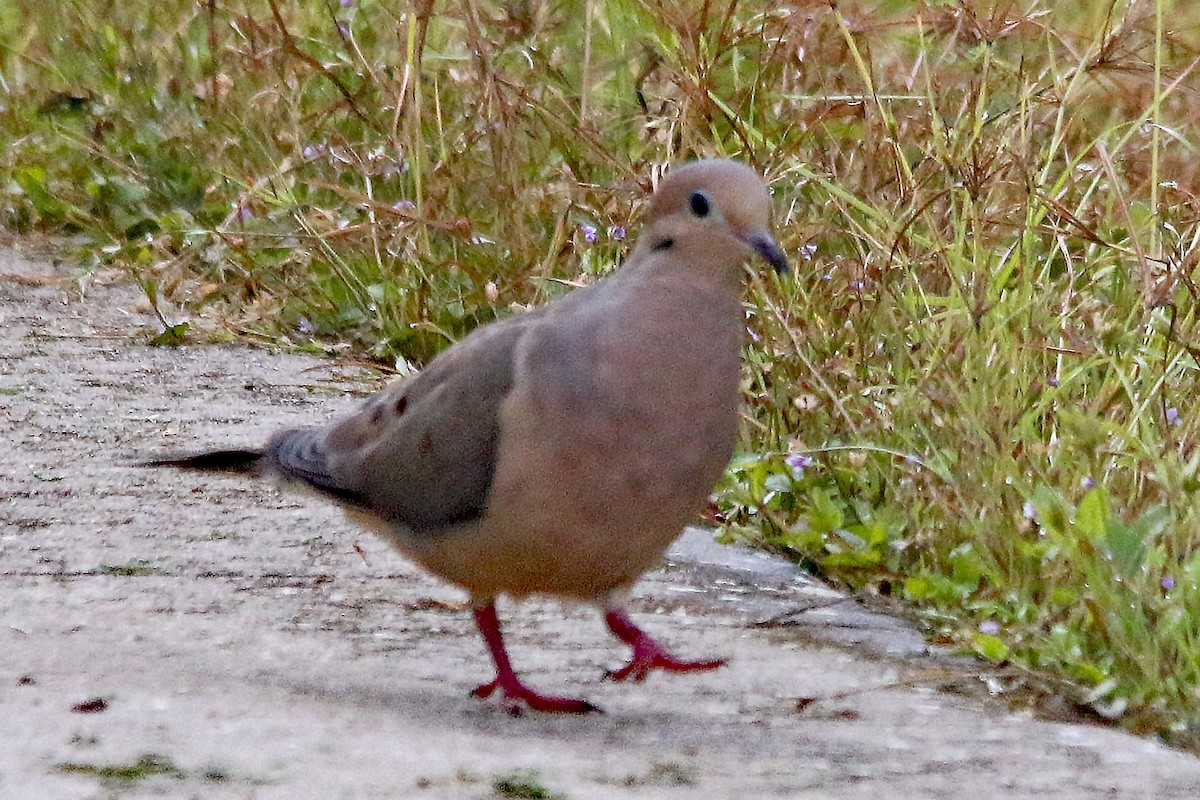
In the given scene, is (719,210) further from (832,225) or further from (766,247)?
(832,225)

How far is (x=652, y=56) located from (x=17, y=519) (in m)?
2.44

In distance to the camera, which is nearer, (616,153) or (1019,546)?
(1019,546)

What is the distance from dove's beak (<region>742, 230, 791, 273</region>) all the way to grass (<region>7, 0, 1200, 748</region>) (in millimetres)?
555

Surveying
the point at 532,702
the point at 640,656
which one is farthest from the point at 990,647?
the point at 532,702

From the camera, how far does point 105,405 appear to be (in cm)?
490

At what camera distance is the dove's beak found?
2848 millimetres

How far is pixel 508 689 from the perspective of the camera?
303cm

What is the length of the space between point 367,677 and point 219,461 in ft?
2.28

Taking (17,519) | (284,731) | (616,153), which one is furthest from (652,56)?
(284,731)

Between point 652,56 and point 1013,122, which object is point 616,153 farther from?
point 1013,122

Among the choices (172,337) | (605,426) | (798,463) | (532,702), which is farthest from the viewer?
(172,337)

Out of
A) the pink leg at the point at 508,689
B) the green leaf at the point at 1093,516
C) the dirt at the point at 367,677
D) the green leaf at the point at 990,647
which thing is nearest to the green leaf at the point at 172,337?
the dirt at the point at 367,677

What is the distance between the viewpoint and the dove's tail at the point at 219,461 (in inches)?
139

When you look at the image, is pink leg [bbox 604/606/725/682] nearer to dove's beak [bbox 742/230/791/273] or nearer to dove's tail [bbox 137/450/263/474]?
dove's beak [bbox 742/230/791/273]
